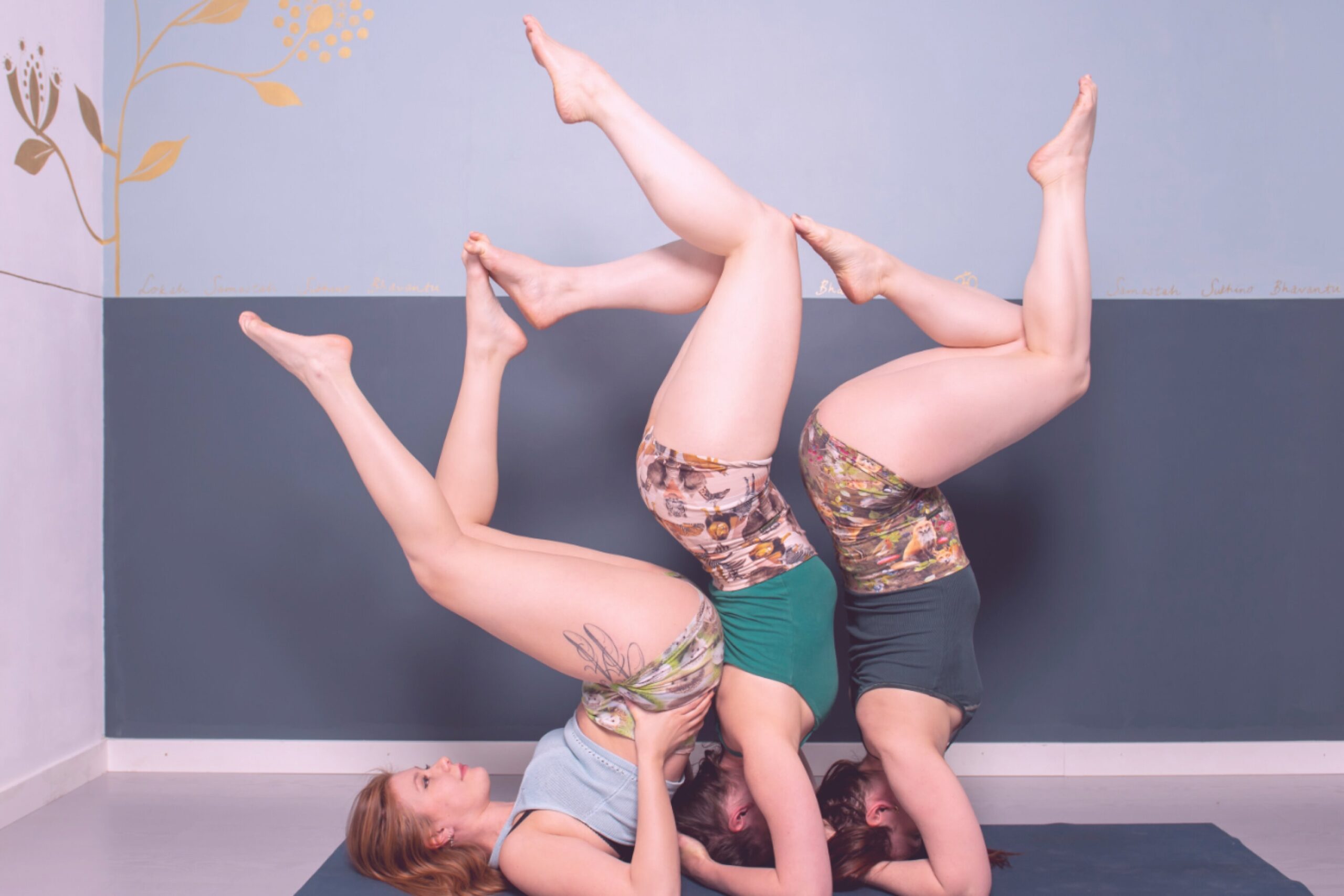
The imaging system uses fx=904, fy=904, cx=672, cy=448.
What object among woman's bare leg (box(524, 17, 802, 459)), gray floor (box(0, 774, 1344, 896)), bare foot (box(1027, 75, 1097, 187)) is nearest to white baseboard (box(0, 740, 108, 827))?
gray floor (box(0, 774, 1344, 896))

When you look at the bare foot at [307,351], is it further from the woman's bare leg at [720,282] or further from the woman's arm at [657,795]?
the woman's arm at [657,795]

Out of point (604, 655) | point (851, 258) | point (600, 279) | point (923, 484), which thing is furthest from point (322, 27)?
point (923, 484)

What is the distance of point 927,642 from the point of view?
1930 millimetres

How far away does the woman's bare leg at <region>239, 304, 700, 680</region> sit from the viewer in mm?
1657

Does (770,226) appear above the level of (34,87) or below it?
below

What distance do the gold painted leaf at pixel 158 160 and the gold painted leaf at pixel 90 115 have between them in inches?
4.9

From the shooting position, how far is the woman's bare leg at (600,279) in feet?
6.37

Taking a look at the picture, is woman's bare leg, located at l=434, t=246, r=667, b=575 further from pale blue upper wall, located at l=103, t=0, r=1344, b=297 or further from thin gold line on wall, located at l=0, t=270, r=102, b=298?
thin gold line on wall, located at l=0, t=270, r=102, b=298

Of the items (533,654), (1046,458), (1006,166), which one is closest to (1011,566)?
(1046,458)

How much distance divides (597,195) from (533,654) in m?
1.48

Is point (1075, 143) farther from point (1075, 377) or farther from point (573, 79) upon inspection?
point (573, 79)

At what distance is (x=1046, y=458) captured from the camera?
2.71 metres

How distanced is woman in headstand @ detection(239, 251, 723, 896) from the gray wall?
0.67 meters

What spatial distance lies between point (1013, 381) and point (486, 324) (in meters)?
1.14
